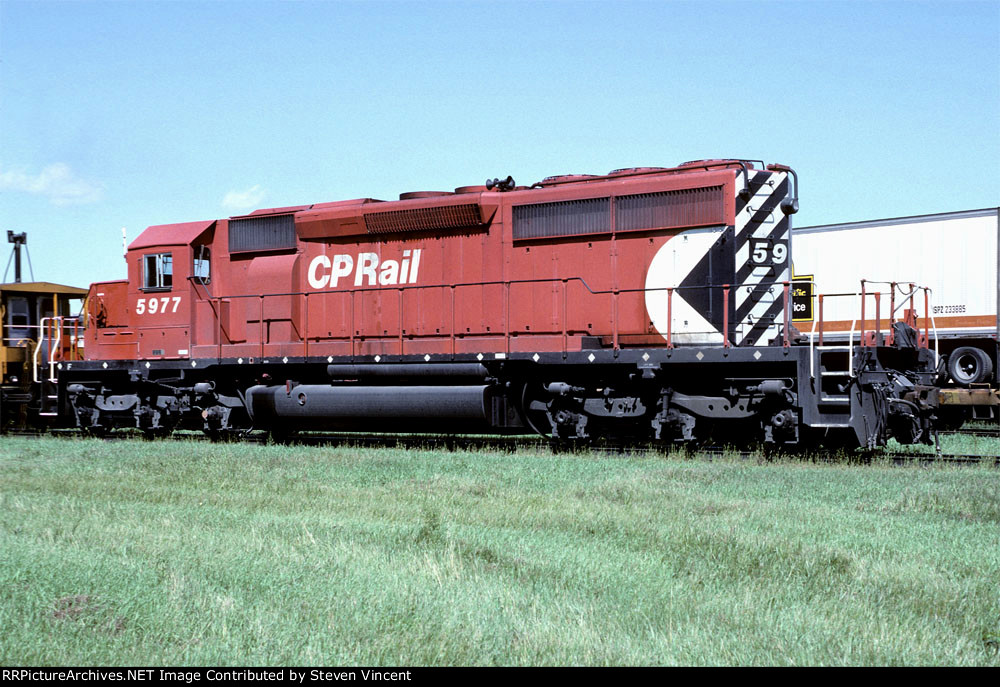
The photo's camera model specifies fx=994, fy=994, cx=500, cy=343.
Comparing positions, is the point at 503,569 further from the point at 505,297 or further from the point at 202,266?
the point at 202,266

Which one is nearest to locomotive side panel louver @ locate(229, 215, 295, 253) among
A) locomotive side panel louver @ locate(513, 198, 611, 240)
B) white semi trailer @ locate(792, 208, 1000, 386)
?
locomotive side panel louver @ locate(513, 198, 611, 240)

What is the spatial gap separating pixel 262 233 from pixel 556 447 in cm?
600

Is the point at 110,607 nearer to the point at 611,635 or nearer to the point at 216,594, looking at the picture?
the point at 216,594

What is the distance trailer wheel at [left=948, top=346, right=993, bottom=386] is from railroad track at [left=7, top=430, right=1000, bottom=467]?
6.52 metres

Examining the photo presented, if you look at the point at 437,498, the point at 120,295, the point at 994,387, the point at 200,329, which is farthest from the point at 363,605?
the point at 994,387

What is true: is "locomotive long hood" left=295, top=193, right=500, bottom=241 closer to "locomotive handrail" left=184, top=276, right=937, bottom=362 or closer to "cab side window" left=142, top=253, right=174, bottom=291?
"locomotive handrail" left=184, top=276, right=937, bottom=362

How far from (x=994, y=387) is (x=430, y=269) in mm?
10956

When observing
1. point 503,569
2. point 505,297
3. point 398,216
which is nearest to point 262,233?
point 398,216

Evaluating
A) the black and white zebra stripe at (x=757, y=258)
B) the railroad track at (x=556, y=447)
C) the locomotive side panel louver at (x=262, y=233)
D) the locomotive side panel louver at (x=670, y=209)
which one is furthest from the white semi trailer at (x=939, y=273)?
the locomotive side panel louver at (x=262, y=233)

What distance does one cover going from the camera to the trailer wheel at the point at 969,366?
61.8ft

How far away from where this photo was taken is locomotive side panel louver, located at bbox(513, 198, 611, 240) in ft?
43.5

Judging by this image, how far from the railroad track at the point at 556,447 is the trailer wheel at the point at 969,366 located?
6.52 m

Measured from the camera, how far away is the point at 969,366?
63.4 feet

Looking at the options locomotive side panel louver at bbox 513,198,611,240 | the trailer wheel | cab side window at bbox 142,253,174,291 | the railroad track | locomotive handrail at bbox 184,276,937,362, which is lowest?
the railroad track
